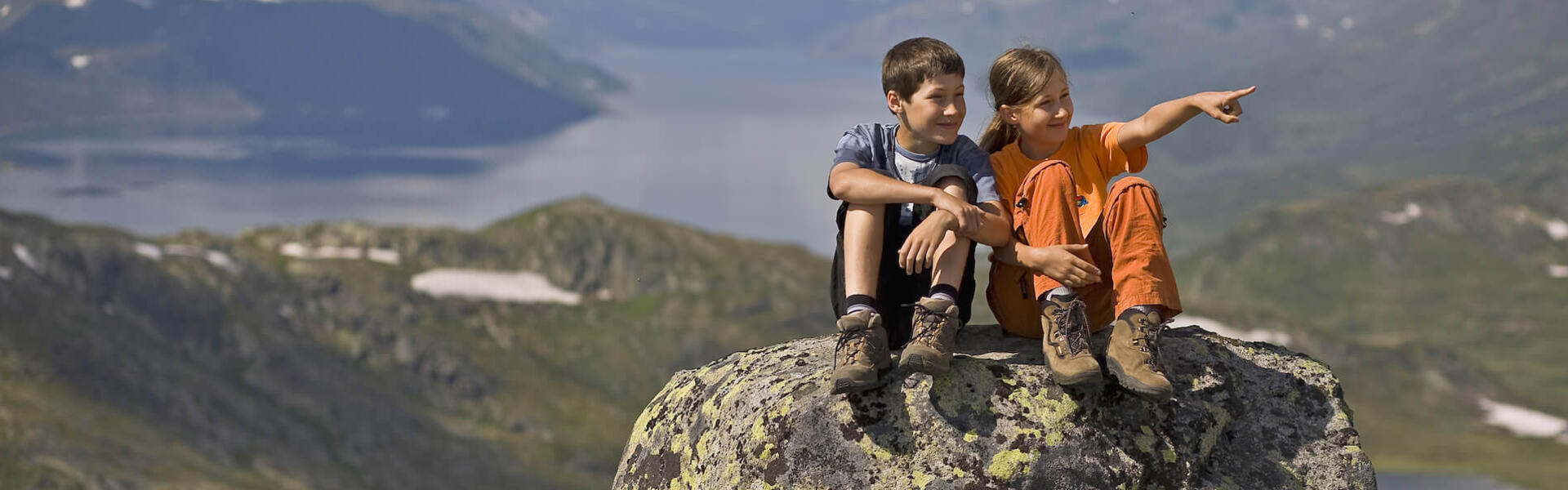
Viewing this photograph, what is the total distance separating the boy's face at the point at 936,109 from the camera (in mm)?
11344

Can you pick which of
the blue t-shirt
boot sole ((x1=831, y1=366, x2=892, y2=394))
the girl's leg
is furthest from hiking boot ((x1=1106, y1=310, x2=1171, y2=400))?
boot sole ((x1=831, y1=366, x2=892, y2=394))

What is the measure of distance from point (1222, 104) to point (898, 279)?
3105mm

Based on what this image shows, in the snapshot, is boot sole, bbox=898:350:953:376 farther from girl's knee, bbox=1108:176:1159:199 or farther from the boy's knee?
girl's knee, bbox=1108:176:1159:199

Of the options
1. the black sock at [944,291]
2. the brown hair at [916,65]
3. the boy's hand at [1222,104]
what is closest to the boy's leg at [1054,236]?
the black sock at [944,291]

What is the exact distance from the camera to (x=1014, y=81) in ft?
39.9

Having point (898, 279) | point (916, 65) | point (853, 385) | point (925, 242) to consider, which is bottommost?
point (853, 385)

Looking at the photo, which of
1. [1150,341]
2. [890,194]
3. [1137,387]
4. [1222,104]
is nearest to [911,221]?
[890,194]

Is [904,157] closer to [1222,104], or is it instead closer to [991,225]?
[991,225]

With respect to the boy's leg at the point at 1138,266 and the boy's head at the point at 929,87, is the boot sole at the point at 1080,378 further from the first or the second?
the boy's head at the point at 929,87

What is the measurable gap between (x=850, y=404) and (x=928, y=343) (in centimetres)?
79

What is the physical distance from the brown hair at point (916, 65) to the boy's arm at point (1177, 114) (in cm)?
160

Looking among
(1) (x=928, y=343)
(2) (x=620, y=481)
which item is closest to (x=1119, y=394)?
(1) (x=928, y=343)

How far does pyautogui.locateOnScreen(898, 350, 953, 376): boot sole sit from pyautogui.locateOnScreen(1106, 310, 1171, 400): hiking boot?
1341 mm

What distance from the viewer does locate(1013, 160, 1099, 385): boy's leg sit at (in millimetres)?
10852
